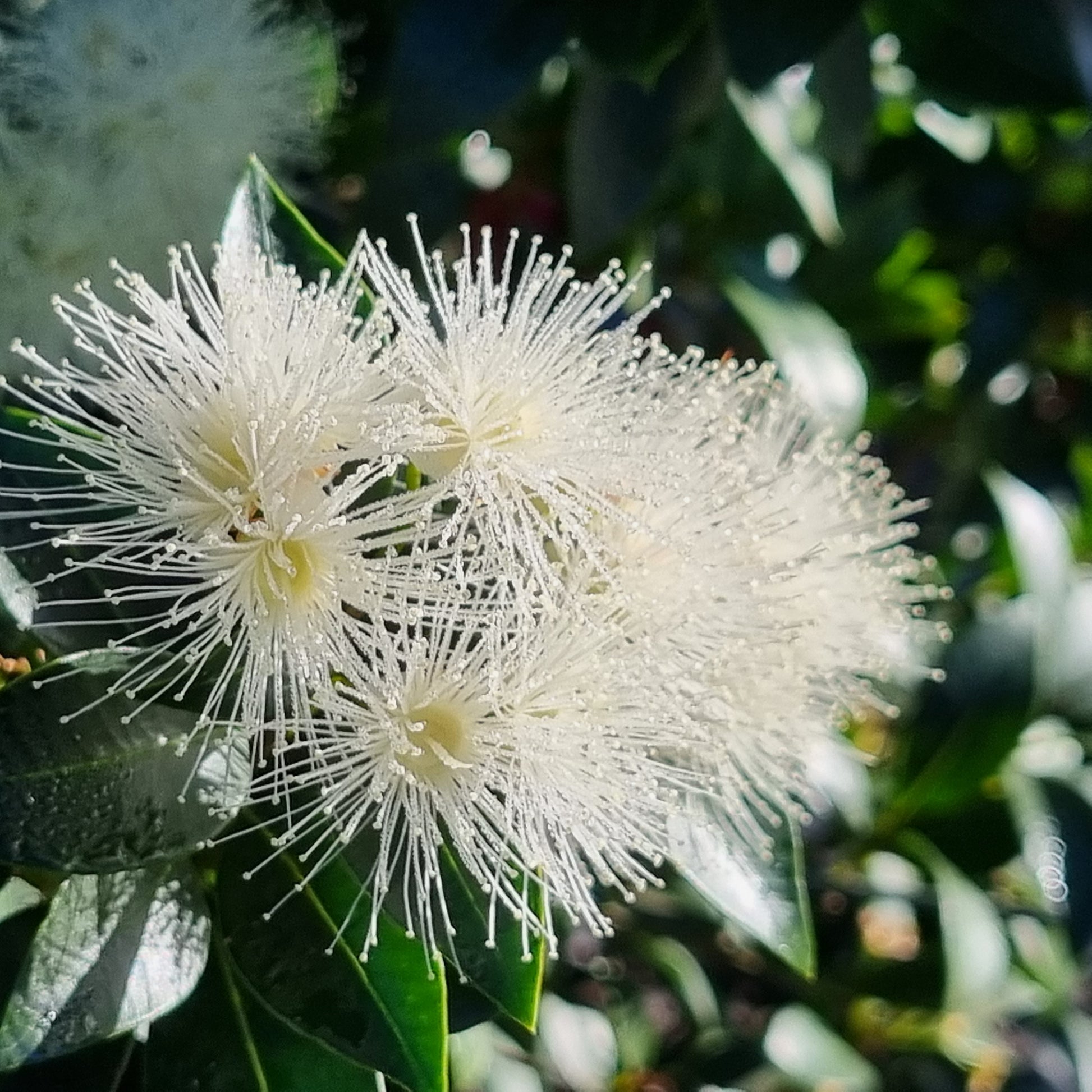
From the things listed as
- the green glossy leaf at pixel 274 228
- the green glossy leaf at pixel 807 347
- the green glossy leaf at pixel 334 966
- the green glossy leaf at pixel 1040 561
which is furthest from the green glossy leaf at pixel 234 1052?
the green glossy leaf at pixel 1040 561

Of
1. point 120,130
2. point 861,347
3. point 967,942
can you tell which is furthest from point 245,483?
point 861,347

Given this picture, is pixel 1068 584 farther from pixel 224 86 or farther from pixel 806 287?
pixel 224 86

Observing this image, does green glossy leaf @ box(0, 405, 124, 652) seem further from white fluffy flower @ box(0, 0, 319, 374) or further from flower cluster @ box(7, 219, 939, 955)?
white fluffy flower @ box(0, 0, 319, 374)

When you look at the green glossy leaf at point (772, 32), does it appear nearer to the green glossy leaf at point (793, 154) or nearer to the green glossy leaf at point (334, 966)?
the green glossy leaf at point (793, 154)

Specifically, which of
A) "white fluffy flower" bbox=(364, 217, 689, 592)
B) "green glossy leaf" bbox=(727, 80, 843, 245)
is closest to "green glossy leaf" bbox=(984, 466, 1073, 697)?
"green glossy leaf" bbox=(727, 80, 843, 245)

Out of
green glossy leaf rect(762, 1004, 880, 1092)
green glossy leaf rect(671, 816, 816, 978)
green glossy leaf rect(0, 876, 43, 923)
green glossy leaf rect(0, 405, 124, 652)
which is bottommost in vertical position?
green glossy leaf rect(762, 1004, 880, 1092)

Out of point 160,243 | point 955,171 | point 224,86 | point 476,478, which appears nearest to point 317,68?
point 224,86

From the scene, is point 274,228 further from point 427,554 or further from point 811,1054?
point 811,1054
